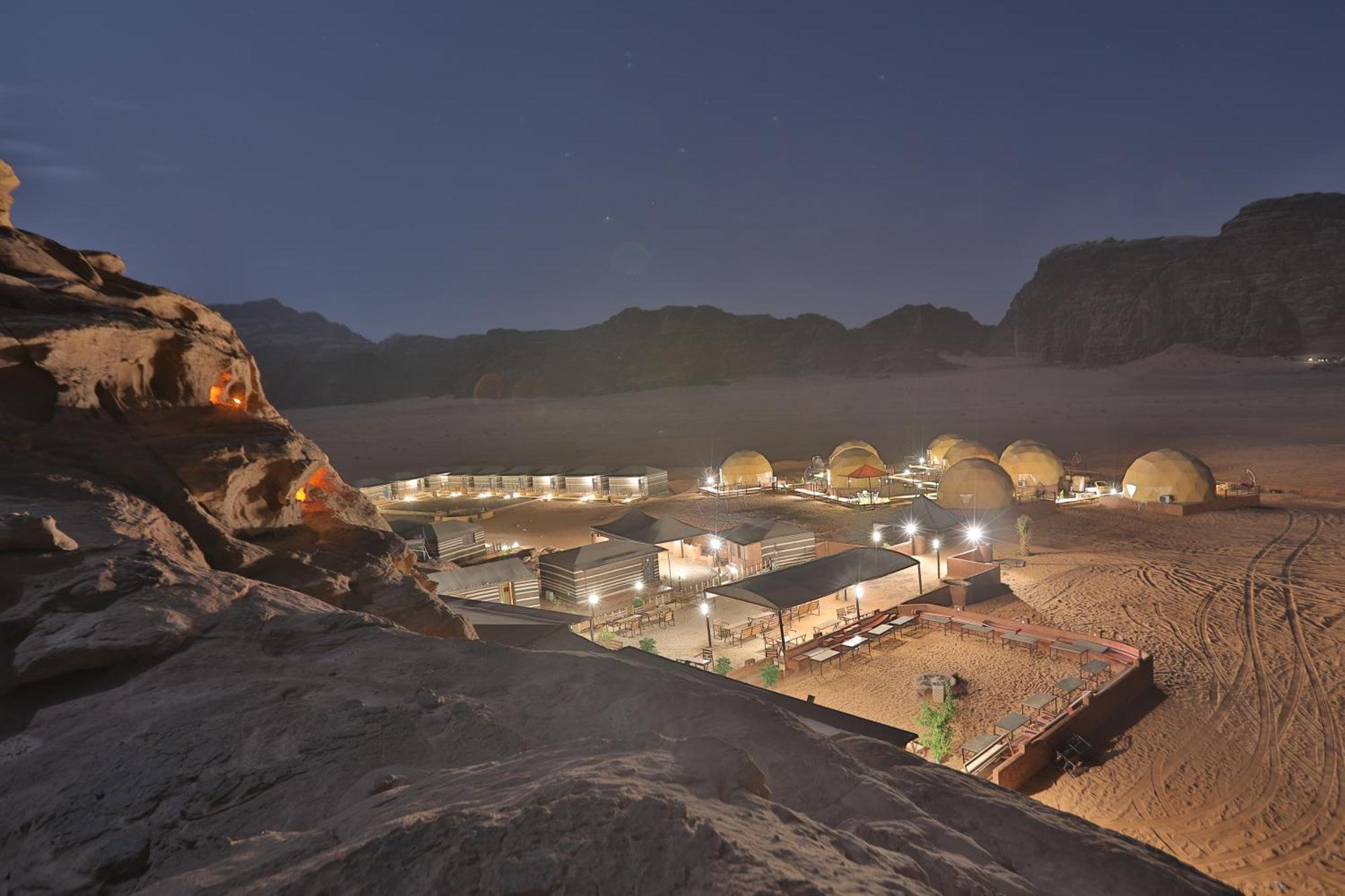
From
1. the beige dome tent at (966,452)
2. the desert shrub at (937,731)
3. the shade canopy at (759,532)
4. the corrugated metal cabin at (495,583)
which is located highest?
the beige dome tent at (966,452)

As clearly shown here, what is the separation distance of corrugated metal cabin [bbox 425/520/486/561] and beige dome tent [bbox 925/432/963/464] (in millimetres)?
23385

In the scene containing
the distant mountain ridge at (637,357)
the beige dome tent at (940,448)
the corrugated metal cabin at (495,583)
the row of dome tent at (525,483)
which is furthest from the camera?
the distant mountain ridge at (637,357)

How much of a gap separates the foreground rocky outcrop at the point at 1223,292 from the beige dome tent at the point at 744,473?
75423 mm

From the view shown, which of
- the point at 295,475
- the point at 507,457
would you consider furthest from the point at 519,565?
the point at 507,457

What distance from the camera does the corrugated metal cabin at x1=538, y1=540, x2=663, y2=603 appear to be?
58.3 feet

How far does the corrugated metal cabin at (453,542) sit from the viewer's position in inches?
861

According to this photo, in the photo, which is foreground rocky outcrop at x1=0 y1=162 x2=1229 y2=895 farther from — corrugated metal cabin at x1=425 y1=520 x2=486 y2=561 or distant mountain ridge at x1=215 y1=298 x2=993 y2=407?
distant mountain ridge at x1=215 y1=298 x2=993 y2=407

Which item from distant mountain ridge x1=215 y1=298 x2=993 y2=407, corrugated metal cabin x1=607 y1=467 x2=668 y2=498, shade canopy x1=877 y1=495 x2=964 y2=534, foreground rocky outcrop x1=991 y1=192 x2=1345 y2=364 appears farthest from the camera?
distant mountain ridge x1=215 y1=298 x2=993 y2=407

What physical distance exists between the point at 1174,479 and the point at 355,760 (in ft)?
95.4

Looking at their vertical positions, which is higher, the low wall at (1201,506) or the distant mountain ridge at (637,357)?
the distant mountain ridge at (637,357)

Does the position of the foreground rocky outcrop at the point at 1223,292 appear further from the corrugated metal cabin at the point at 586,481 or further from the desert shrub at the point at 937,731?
the desert shrub at the point at 937,731

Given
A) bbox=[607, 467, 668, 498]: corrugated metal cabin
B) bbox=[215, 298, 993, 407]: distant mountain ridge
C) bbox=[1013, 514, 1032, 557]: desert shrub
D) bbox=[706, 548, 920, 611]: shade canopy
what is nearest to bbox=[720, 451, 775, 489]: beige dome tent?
bbox=[607, 467, 668, 498]: corrugated metal cabin

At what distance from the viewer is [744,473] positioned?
33.2 metres

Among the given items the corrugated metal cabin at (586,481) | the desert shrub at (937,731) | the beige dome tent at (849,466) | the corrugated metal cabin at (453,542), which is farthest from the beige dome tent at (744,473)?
the desert shrub at (937,731)
